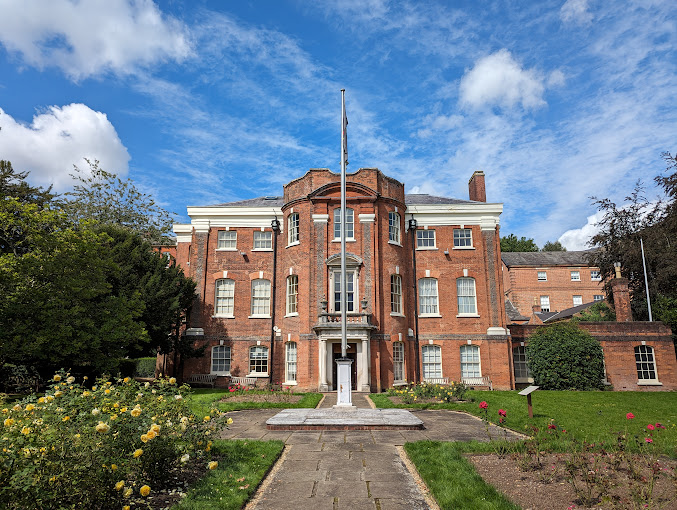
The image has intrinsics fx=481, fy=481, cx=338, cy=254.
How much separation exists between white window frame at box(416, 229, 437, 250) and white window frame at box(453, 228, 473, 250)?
4.40ft

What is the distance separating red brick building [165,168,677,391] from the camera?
25.3m

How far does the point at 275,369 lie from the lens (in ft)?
89.0

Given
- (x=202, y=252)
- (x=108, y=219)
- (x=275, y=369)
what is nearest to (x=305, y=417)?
(x=275, y=369)

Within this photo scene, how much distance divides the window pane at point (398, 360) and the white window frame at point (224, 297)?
982 centimetres

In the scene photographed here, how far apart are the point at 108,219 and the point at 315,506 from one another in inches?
1500

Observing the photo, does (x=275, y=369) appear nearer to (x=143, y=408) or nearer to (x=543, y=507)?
(x=143, y=408)

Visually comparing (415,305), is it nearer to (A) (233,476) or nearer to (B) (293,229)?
(B) (293,229)

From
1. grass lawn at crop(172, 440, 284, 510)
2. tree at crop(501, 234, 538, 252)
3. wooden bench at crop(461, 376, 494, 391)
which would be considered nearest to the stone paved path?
grass lawn at crop(172, 440, 284, 510)

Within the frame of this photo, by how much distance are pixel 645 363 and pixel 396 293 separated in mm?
15683

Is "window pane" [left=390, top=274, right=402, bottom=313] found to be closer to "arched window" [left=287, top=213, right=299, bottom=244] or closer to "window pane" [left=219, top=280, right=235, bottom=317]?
"arched window" [left=287, top=213, right=299, bottom=244]

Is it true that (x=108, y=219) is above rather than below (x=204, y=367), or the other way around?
above

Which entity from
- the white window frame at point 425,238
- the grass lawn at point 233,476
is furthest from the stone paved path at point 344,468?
the white window frame at point 425,238

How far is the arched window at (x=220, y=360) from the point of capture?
2800 cm

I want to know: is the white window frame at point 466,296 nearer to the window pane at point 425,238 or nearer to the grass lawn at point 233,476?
the window pane at point 425,238
